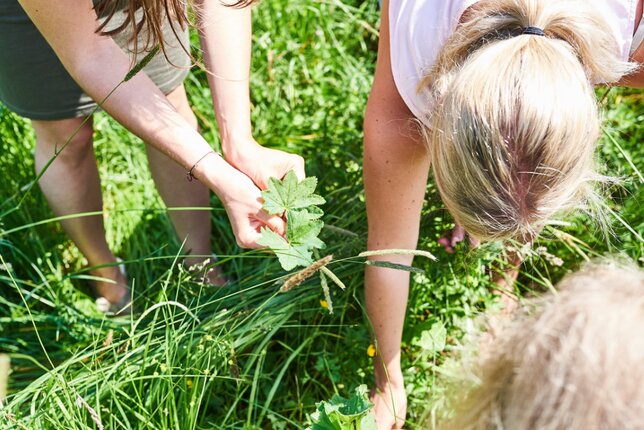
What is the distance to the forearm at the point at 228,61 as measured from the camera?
4.62ft

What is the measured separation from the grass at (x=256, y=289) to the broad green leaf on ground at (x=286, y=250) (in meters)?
0.10

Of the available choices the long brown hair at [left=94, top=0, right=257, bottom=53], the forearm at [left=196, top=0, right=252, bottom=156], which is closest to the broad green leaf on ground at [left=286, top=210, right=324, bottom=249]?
the forearm at [left=196, top=0, right=252, bottom=156]

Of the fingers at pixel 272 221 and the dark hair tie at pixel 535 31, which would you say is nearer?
the dark hair tie at pixel 535 31

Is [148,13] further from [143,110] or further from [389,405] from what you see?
[389,405]

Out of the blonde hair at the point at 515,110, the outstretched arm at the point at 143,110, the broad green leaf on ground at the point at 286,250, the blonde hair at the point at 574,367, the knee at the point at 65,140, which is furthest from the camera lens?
the knee at the point at 65,140

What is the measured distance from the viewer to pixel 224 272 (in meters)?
2.04

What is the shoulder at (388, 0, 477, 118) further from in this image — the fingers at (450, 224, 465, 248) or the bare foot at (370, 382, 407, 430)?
the bare foot at (370, 382, 407, 430)

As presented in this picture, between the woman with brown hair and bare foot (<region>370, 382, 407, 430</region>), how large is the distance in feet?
2.09

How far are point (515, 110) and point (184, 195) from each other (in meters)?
1.13

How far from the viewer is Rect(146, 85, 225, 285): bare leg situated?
183 centimetres

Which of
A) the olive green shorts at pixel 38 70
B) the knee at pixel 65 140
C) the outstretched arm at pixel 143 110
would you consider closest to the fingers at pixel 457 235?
the outstretched arm at pixel 143 110

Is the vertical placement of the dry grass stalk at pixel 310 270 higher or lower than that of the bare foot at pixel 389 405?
higher

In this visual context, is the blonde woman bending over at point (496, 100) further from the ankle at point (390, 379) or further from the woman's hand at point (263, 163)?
the ankle at point (390, 379)

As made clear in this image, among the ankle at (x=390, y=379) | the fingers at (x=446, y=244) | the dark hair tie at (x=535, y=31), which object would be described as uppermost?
the dark hair tie at (x=535, y=31)
